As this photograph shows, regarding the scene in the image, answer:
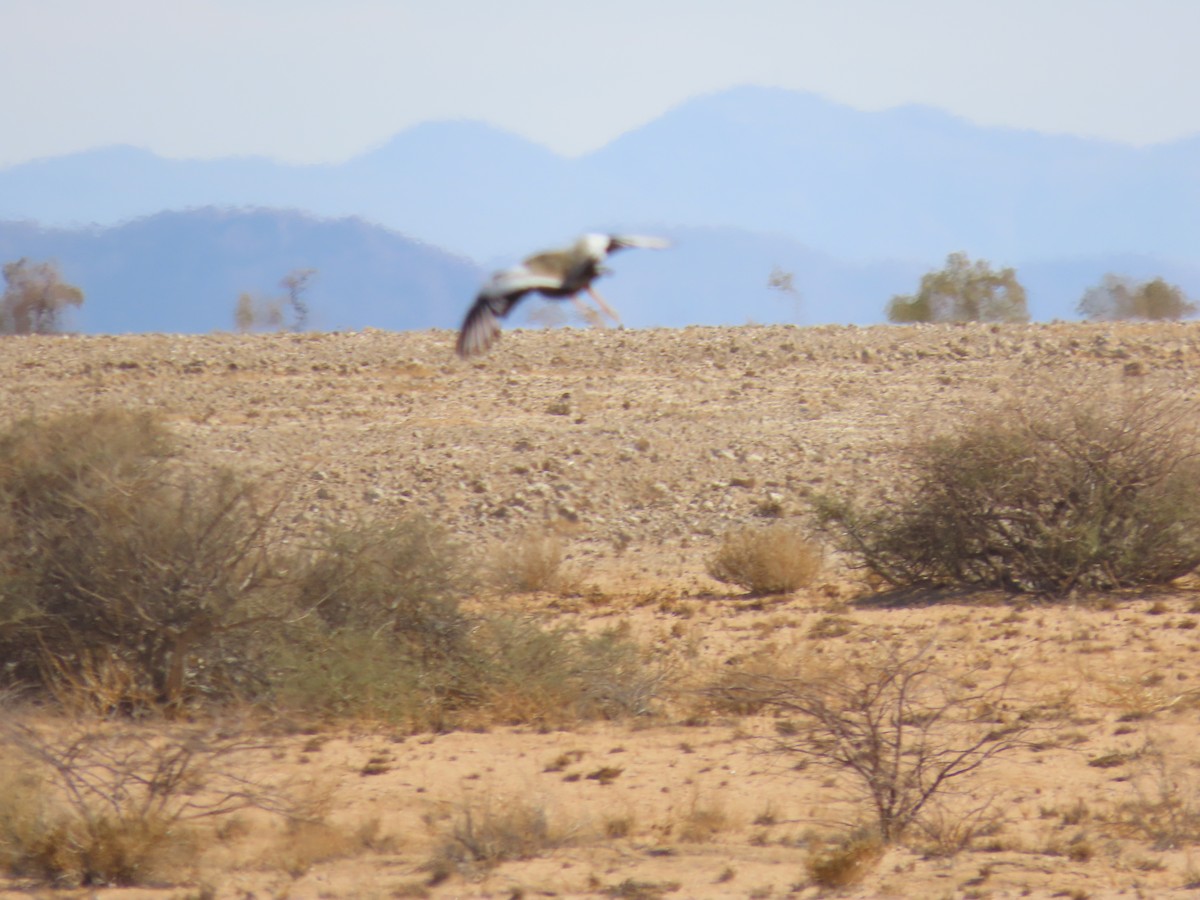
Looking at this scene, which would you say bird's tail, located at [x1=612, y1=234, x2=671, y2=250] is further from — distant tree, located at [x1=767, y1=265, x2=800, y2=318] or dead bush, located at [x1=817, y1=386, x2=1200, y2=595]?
distant tree, located at [x1=767, y1=265, x2=800, y2=318]

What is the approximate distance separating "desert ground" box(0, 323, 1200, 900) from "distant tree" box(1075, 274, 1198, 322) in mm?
8743

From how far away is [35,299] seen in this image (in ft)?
105

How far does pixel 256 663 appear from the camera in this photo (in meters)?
8.91

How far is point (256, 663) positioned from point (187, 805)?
2619 mm

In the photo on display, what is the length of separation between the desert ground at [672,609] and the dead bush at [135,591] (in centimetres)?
81

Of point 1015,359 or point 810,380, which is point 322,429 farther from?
point 1015,359

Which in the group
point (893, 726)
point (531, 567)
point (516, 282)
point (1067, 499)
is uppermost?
point (516, 282)

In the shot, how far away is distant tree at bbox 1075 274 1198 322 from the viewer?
3072cm

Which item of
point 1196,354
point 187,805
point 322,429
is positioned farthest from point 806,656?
point 1196,354

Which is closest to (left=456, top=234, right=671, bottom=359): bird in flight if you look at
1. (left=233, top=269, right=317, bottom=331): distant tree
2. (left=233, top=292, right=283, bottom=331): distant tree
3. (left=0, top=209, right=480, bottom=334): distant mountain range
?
(left=0, top=209, right=480, bottom=334): distant mountain range

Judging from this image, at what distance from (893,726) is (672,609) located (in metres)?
4.47

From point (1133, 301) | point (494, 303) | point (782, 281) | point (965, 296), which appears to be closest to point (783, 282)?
point (782, 281)

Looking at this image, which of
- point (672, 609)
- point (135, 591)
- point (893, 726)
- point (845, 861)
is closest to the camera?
point (845, 861)

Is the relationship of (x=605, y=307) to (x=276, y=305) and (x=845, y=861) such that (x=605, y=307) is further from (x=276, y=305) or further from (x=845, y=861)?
(x=276, y=305)
